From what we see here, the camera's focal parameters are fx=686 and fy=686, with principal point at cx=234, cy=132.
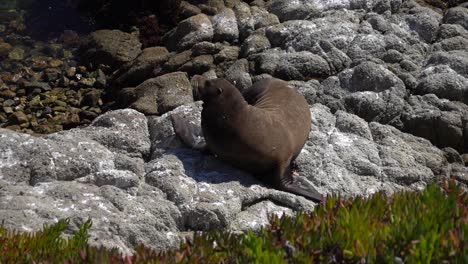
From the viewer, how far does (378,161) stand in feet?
25.6

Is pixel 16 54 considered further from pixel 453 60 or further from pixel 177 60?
pixel 453 60

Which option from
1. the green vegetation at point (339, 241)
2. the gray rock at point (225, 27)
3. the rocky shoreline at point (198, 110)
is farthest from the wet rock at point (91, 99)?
the green vegetation at point (339, 241)

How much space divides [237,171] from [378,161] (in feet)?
5.51

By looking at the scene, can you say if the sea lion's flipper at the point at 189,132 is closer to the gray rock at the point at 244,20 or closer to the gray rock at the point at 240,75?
the gray rock at the point at 240,75

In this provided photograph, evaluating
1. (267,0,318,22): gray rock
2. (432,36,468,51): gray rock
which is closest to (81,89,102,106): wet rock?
(267,0,318,22): gray rock

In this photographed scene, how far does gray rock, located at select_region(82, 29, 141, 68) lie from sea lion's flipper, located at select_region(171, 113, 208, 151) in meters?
4.42

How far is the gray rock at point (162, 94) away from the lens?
30.5 feet

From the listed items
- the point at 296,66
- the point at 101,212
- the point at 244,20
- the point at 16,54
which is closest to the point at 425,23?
the point at 296,66

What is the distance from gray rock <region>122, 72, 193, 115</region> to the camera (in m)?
9.30

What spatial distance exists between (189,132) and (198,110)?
68 cm

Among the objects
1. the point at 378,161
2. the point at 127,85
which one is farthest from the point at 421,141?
the point at 127,85

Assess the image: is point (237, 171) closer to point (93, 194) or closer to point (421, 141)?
point (93, 194)

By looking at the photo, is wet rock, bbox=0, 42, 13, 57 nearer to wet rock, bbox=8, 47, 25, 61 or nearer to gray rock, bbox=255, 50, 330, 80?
wet rock, bbox=8, 47, 25, 61

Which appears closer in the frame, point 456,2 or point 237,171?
point 237,171
